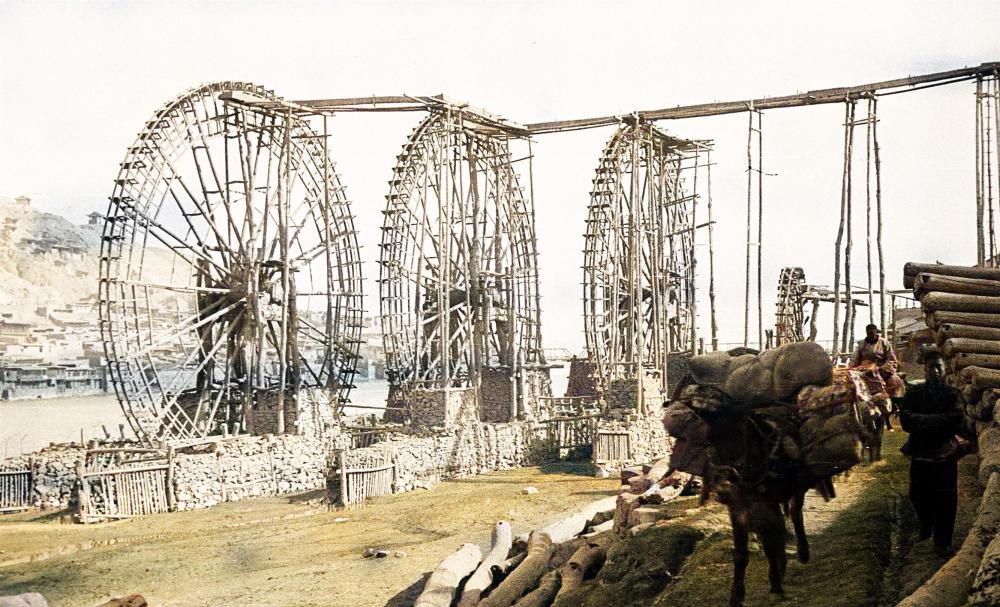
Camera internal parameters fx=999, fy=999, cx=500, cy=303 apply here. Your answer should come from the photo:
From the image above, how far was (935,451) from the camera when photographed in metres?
7.43

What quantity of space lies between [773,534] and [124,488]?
1467 centimetres

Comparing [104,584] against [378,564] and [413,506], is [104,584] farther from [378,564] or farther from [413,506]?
[413,506]

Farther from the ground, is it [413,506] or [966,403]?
[966,403]

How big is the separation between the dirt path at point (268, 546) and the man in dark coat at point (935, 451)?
261 inches

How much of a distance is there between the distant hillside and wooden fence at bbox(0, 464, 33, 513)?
39.2 metres

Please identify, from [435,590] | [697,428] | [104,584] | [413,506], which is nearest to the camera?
[697,428]

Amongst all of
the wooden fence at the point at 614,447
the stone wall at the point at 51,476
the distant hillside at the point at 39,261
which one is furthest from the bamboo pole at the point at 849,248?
the distant hillside at the point at 39,261

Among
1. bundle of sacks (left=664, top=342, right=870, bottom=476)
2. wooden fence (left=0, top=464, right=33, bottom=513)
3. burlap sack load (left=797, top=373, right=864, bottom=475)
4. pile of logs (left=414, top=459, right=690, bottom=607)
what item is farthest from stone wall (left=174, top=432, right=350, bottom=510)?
burlap sack load (left=797, top=373, right=864, bottom=475)

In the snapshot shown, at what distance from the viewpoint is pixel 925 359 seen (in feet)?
32.4

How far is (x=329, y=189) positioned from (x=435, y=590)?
2022 centimetres

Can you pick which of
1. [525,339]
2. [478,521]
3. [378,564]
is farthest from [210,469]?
[525,339]

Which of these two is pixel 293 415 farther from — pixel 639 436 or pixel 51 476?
pixel 639 436

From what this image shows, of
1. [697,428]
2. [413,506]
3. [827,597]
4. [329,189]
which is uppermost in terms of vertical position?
[329,189]

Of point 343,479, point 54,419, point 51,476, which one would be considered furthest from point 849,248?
point 54,419
